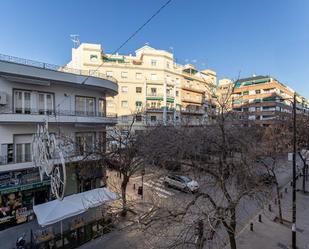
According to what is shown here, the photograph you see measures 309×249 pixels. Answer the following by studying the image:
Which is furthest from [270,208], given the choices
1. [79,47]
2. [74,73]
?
[79,47]

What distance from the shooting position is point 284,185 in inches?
875

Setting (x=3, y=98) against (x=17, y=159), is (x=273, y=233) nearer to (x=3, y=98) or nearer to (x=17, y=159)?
(x=17, y=159)

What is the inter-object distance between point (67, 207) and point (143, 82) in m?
31.2

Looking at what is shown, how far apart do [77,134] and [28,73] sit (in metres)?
5.83

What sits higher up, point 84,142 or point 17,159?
point 84,142

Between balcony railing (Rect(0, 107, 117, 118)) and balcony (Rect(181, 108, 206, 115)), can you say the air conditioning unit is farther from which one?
balcony (Rect(181, 108, 206, 115))

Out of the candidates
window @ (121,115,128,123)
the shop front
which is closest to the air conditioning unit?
the shop front

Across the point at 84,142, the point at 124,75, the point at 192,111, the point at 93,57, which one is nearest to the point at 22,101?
the point at 84,142

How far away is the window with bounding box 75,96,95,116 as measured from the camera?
17750 mm

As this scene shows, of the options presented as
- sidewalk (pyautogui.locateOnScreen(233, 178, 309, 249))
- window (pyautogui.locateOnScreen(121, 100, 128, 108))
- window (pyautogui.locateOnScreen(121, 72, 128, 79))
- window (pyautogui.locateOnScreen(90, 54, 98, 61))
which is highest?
window (pyautogui.locateOnScreen(90, 54, 98, 61))

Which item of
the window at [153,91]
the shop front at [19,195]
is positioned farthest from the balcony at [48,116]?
the window at [153,91]

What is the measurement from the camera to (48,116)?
590 inches

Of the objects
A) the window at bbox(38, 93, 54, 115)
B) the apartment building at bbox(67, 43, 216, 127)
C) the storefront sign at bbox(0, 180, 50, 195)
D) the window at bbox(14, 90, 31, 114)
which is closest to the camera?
the storefront sign at bbox(0, 180, 50, 195)

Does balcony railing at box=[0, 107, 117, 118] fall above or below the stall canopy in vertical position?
above
